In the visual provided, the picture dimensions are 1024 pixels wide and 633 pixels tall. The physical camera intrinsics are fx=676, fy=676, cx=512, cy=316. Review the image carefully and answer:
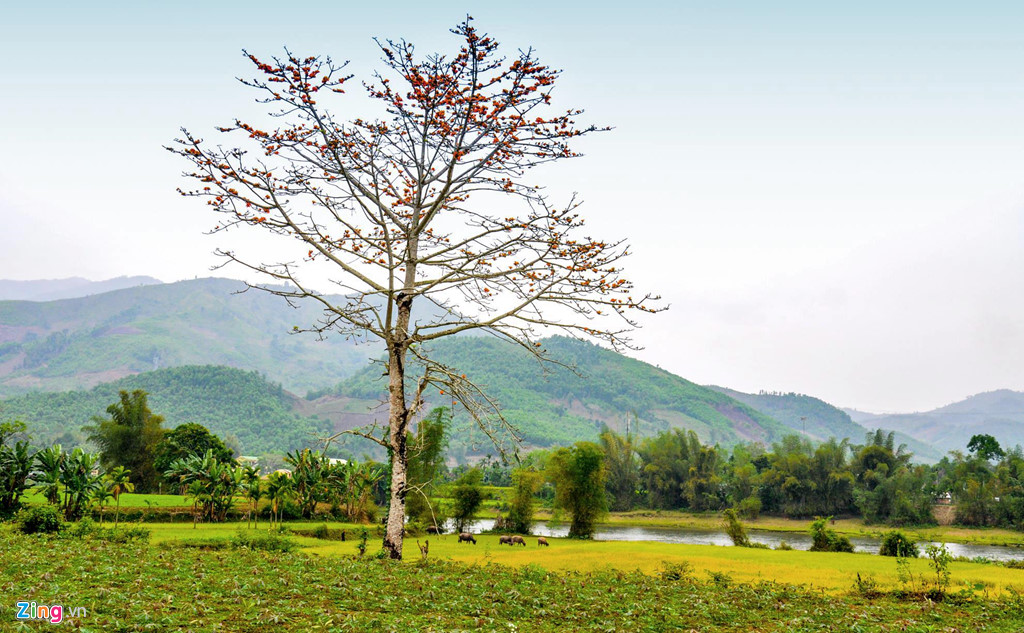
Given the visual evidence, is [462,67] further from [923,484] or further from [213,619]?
[923,484]

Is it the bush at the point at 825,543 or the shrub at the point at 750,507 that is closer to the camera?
the bush at the point at 825,543

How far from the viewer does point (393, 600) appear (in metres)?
9.17

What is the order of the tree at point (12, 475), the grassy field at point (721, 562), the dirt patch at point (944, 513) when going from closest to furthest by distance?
1. the grassy field at point (721, 562)
2. the tree at point (12, 475)
3. the dirt patch at point (944, 513)

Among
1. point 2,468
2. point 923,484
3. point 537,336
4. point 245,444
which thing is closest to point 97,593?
point 537,336

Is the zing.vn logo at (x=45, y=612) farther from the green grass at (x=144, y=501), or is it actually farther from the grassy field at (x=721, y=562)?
the green grass at (x=144, y=501)

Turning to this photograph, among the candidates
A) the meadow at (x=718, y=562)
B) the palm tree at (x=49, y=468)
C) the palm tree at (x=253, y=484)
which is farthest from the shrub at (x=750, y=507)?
the palm tree at (x=49, y=468)

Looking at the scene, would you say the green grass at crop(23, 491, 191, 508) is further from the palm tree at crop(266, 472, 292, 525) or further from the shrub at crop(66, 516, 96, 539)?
the shrub at crop(66, 516, 96, 539)

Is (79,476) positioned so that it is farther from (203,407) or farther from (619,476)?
(203,407)

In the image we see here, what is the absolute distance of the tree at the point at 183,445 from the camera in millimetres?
45500

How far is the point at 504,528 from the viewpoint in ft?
136

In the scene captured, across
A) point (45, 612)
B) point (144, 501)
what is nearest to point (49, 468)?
point (144, 501)

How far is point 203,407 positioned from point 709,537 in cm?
13361

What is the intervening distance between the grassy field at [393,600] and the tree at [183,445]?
1328 inches

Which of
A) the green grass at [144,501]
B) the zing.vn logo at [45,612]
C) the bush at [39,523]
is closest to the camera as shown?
the zing.vn logo at [45,612]
